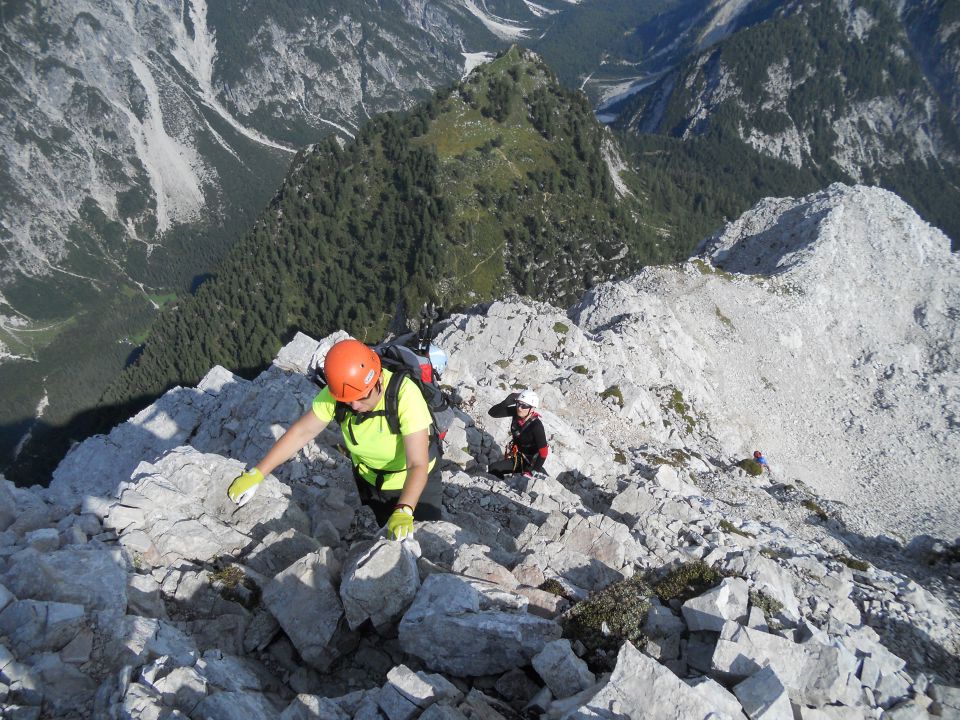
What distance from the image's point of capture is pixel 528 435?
16438mm

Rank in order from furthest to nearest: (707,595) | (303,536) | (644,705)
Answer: (303,536), (707,595), (644,705)

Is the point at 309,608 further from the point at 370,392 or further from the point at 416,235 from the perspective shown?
the point at 416,235

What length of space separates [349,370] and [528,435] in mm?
9364

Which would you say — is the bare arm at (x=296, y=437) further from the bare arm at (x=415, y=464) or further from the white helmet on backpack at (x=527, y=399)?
the white helmet on backpack at (x=527, y=399)

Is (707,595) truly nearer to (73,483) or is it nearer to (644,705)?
(644,705)

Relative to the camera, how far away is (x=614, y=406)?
28.9 meters

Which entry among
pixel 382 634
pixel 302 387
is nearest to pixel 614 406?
pixel 302 387

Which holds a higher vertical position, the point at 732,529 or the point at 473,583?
the point at 473,583

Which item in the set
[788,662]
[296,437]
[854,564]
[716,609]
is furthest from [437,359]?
[854,564]

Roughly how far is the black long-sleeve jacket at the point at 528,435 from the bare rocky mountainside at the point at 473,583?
2.16 feet

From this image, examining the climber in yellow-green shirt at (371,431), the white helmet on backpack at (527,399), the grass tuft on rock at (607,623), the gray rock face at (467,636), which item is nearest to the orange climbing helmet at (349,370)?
the climber in yellow-green shirt at (371,431)

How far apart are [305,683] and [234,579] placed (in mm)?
2445

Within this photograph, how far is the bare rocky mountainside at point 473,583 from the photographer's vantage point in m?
6.81

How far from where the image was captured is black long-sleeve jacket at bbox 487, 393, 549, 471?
16.2 metres
